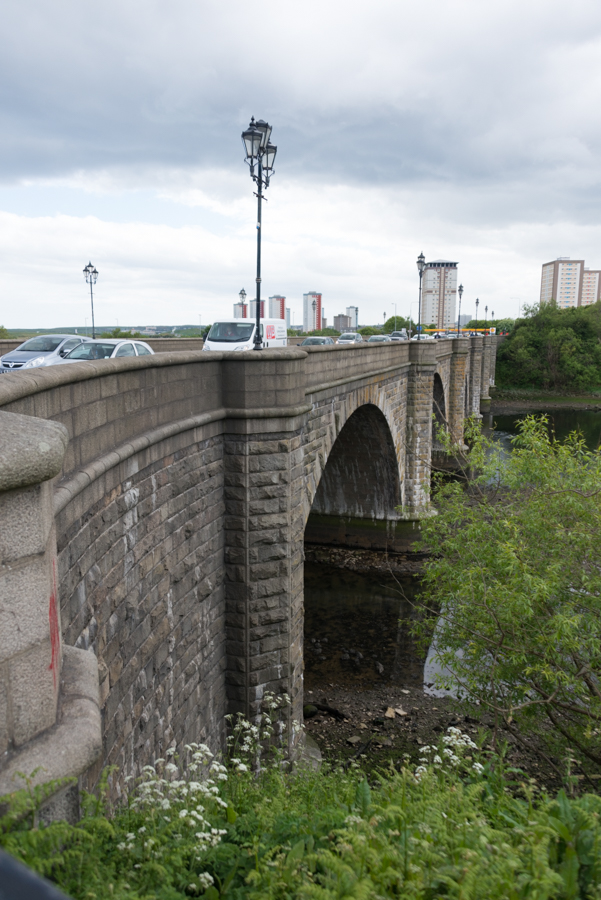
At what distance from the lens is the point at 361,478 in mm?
25266

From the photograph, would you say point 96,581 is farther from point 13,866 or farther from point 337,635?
point 337,635

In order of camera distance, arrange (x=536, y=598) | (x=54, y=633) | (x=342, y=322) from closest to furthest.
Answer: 1. (x=54, y=633)
2. (x=536, y=598)
3. (x=342, y=322)

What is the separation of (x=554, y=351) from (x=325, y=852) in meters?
79.0

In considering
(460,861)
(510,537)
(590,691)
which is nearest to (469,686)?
(590,691)

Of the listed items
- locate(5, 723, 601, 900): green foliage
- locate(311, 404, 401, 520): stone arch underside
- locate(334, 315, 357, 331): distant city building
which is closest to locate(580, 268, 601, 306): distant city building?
locate(334, 315, 357, 331): distant city building

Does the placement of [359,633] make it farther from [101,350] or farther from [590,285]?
[590,285]

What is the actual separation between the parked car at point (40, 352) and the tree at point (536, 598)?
983 cm

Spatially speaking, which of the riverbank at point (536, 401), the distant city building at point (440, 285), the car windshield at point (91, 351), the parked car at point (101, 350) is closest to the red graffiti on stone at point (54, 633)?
the parked car at point (101, 350)

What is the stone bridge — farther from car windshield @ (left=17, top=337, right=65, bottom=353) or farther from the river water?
car windshield @ (left=17, top=337, right=65, bottom=353)

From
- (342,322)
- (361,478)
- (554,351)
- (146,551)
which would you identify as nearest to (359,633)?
(361,478)

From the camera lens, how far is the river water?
16.3 metres

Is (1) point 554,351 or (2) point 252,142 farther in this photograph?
(1) point 554,351

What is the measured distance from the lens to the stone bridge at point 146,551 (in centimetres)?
274

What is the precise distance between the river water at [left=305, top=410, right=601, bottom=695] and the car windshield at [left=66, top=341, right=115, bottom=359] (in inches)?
325
